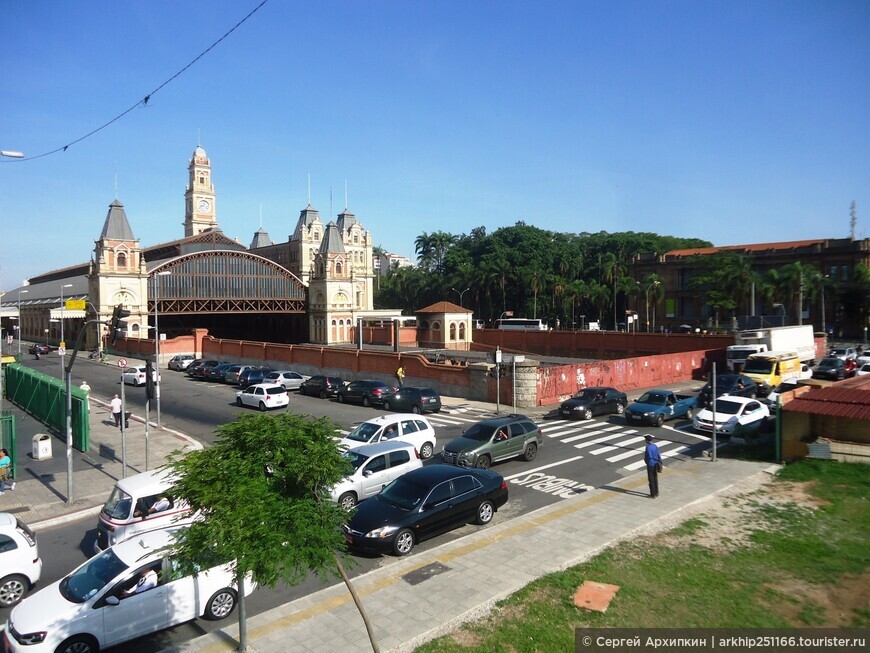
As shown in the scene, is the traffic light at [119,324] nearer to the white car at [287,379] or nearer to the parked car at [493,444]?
the parked car at [493,444]

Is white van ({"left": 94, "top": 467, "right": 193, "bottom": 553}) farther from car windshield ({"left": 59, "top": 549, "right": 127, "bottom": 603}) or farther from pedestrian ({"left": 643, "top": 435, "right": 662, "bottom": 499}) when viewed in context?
pedestrian ({"left": 643, "top": 435, "right": 662, "bottom": 499})

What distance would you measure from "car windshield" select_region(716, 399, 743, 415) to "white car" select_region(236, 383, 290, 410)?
2090 centimetres

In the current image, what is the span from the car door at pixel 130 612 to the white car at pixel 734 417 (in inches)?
792

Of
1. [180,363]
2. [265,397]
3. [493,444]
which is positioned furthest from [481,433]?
[180,363]

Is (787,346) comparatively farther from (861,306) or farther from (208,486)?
(208,486)

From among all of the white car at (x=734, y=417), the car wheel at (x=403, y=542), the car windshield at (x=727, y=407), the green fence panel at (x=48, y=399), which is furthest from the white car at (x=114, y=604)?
the car windshield at (x=727, y=407)

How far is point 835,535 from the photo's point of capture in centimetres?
1215

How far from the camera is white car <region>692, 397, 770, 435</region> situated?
76.0 ft

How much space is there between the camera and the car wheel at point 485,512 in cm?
1380

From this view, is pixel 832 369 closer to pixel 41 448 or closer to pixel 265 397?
pixel 265 397

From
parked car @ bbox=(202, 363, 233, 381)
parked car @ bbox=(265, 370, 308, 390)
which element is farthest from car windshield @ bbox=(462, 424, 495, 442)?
parked car @ bbox=(202, 363, 233, 381)

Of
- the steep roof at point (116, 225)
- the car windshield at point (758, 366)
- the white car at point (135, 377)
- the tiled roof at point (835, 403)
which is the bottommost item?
the white car at point (135, 377)

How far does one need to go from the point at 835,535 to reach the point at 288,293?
72.2 m

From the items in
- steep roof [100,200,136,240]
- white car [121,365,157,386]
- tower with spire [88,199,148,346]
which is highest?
steep roof [100,200,136,240]
